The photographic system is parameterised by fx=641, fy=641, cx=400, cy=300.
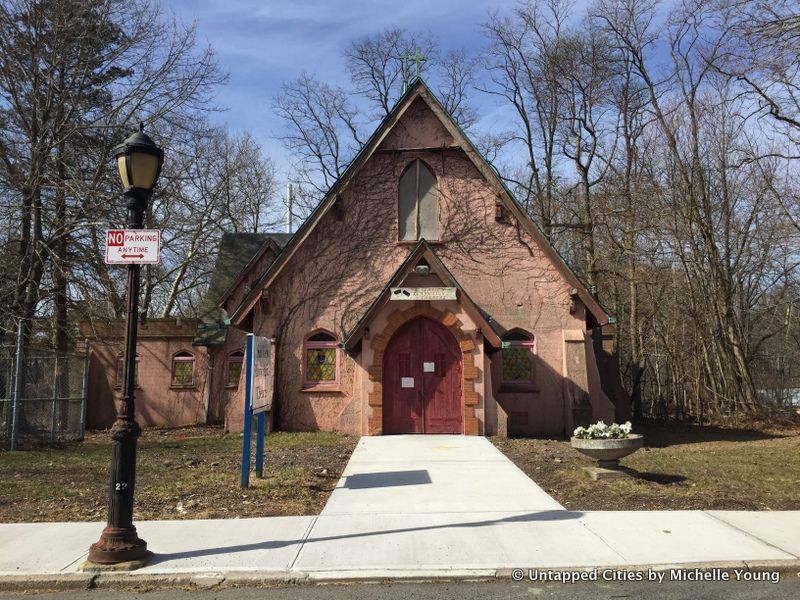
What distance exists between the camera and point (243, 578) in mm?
5832

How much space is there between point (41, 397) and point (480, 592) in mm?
13241

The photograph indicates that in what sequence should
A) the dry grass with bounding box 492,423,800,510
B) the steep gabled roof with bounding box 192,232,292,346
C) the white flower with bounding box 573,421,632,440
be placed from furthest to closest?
the steep gabled roof with bounding box 192,232,292,346
the white flower with bounding box 573,421,632,440
the dry grass with bounding box 492,423,800,510

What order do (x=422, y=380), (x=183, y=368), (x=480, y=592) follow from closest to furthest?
(x=480, y=592) → (x=422, y=380) → (x=183, y=368)

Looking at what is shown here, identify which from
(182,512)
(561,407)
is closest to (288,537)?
(182,512)

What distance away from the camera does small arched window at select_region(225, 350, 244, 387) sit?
2369 centimetres

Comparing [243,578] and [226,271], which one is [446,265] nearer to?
[243,578]

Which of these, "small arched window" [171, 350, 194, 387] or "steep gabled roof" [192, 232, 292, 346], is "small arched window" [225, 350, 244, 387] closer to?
"steep gabled roof" [192, 232, 292, 346]

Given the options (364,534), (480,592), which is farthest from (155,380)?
(480,592)

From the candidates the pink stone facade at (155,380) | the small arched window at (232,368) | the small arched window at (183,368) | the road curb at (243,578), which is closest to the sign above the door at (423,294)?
the road curb at (243,578)

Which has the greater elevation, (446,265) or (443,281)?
(446,265)

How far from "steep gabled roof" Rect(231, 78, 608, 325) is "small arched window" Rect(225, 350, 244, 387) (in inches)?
281

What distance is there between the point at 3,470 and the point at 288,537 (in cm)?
740

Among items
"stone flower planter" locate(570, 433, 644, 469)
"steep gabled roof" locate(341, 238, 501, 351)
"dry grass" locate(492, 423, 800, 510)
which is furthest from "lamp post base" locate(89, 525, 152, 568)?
"steep gabled roof" locate(341, 238, 501, 351)

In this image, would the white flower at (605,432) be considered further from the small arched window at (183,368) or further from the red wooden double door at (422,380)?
the small arched window at (183,368)
